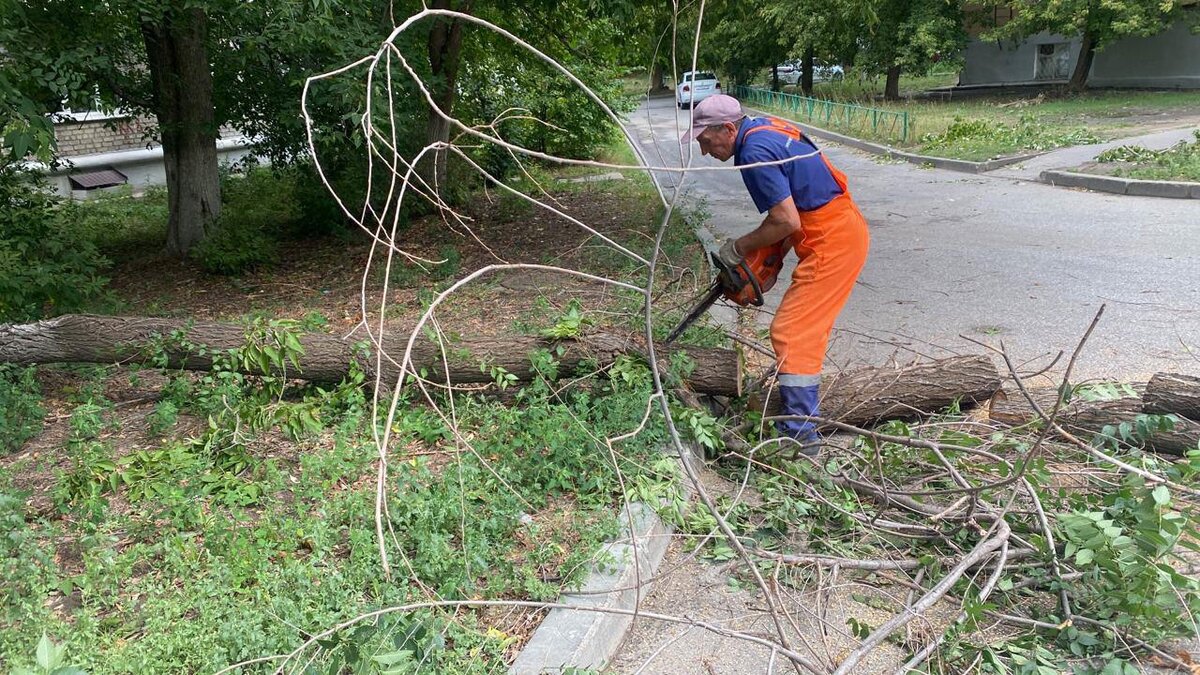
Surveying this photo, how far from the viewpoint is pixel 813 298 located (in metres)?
3.84

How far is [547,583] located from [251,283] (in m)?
6.48

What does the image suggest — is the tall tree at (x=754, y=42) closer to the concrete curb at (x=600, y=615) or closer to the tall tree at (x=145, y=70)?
the tall tree at (x=145, y=70)

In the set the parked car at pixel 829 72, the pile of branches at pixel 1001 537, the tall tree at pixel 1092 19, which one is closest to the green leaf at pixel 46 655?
the pile of branches at pixel 1001 537

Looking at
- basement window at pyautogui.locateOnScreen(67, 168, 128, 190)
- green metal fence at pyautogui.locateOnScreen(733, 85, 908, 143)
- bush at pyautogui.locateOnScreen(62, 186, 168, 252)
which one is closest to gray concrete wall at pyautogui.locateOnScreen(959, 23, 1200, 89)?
green metal fence at pyautogui.locateOnScreen(733, 85, 908, 143)

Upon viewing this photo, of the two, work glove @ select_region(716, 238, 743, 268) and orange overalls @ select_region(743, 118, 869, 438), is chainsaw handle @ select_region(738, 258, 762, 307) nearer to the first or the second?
work glove @ select_region(716, 238, 743, 268)

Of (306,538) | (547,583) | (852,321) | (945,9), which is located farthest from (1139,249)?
(945,9)

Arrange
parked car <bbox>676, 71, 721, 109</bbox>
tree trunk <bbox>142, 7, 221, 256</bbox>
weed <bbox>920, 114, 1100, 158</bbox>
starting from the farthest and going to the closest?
weed <bbox>920, 114, 1100, 158</bbox>
tree trunk <bbox>142, 7, 221, 256</bbox>
parked car <bbox>676, 71, 721, 109</bbox>

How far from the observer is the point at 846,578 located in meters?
3.14

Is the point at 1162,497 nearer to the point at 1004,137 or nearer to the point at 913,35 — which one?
the point at 1004,137

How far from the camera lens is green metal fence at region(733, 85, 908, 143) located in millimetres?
17516

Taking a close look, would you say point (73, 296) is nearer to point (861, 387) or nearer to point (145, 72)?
point (145, 72)

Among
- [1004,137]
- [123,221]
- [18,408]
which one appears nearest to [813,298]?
[18,408]

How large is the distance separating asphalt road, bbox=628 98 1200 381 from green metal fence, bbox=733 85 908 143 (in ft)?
21.4

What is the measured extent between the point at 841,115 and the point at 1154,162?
444 inches
